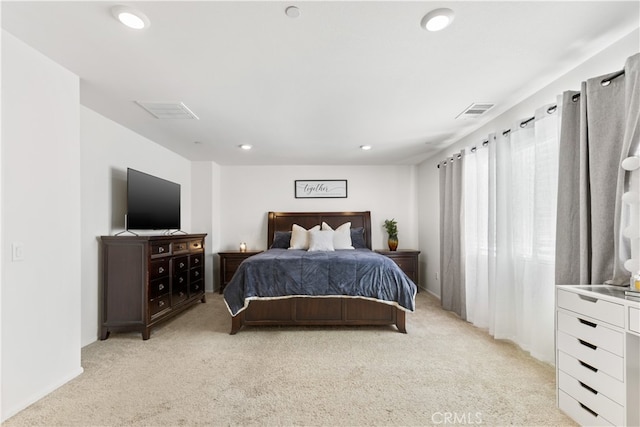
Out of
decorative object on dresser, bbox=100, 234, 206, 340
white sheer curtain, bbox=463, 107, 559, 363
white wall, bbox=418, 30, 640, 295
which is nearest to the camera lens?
white wall, bbox=418, 30, 640, 295

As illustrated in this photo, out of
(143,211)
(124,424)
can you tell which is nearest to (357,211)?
(143,211)

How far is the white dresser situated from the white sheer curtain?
0.73 m

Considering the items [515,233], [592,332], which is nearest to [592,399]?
[592,332]

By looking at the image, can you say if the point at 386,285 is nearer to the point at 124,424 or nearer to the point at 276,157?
the point at 124,424

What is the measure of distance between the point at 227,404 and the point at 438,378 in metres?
1.54

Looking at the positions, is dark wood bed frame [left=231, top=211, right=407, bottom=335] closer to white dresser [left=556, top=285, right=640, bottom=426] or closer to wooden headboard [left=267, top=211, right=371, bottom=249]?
white dresser [left=556, top=285, right=640, bottom=426]

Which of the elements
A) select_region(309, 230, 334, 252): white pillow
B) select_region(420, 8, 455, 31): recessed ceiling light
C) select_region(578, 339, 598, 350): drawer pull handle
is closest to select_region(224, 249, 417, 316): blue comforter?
select_region(309, 230, 334, 252): white pillow

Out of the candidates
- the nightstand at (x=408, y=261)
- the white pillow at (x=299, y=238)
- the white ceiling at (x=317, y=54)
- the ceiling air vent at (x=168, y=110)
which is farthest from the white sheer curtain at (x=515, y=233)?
the ceiling air vent at (x=168, y=110)

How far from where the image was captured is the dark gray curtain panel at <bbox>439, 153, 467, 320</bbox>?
3766 millimetres

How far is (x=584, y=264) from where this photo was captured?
77.7 inches

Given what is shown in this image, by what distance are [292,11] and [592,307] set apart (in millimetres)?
2301

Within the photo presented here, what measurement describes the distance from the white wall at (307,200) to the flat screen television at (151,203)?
1400 mm

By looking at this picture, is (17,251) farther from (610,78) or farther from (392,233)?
(392,233)

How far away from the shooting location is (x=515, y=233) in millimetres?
2797
